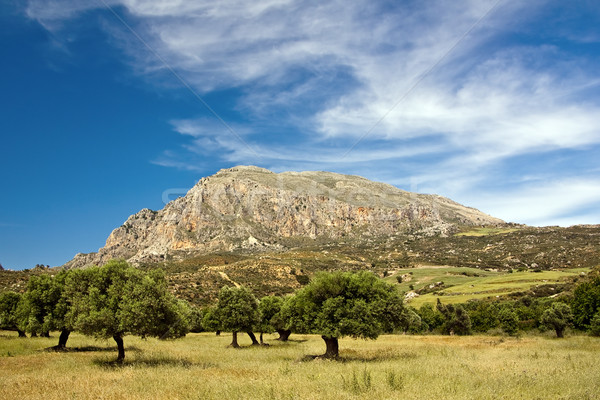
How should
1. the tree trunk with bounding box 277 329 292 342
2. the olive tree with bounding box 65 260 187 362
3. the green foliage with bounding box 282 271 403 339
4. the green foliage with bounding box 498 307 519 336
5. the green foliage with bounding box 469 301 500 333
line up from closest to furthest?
1. the olive tree with bounding box 65 260 187 362
2. the green foliage with bounding box 282 271 403 339
3. the tree trunk with bounding box 277 329 292 342
4. the green foliage with bounding box 498 307 519 336
5. the green foliage with bounding box 469 301 500 333

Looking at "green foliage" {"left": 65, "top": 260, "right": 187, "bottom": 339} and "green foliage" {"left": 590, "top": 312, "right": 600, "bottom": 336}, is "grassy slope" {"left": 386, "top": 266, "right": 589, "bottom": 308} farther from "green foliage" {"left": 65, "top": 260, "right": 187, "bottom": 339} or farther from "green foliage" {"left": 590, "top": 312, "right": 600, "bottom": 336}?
"green foliage" {"left": 65, "top": 260, "right": 187, "bottom": 339}

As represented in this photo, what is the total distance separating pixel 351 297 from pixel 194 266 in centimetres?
12129

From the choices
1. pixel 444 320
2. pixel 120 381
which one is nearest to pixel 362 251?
pixel 444 320

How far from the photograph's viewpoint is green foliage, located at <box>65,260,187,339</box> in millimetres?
21875

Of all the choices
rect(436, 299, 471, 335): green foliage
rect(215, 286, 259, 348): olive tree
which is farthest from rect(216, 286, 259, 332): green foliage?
rect(436, 299, 471, 335): green foliage

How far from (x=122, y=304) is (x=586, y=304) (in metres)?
54.8

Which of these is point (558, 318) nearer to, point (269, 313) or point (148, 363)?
point (269, 313)

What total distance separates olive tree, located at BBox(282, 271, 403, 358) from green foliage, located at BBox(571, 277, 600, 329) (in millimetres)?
34647

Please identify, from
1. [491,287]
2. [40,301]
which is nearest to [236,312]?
[40,301]

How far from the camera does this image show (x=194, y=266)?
138 meters

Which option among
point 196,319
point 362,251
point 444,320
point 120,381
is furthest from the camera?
point 362,251

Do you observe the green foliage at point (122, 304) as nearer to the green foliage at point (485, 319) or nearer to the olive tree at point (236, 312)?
the olive tree at point (236, 312)

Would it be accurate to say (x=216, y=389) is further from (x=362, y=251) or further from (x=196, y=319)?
(x=362, y=251)

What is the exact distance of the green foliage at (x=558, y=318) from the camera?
4375cm
